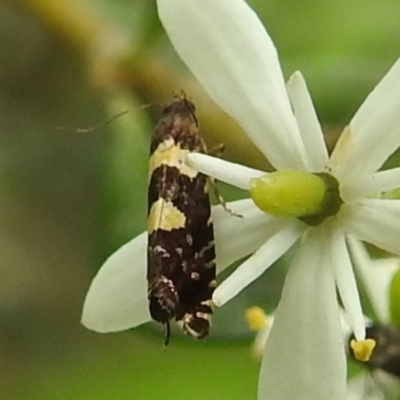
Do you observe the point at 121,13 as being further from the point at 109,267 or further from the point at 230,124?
the point at 109,267

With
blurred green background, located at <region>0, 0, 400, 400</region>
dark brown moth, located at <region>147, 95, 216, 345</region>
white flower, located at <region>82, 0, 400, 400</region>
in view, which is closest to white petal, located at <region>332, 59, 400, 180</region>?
white flower, located at <region>82, 0, 400, 400</region>

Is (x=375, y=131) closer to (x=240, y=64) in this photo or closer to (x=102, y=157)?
(x=240, y=64)

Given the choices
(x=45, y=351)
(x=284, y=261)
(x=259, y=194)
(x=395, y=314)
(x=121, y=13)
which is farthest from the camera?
(x=45, y=351)

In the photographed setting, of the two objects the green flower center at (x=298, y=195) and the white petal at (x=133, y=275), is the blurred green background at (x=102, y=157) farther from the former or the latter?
the green flower center at (x=298, y=195)

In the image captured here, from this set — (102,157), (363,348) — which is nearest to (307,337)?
(363,348)

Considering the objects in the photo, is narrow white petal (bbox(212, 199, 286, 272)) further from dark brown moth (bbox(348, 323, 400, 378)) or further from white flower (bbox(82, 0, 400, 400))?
dark brown moth (bbox(348, 323, 400, 378))

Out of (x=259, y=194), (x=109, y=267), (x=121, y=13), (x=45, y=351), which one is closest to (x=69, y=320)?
(x=45, y=351)

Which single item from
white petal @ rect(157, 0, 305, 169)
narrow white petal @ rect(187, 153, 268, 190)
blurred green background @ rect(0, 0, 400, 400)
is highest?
blurred green background @ rect(0, 0, 400, 400)
